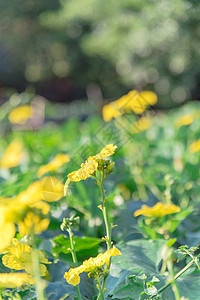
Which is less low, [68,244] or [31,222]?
[31,222]

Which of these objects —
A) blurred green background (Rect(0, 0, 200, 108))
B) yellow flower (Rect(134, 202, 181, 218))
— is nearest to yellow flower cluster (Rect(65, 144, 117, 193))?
yellow flower (Rect(134, 202, 181, 218))

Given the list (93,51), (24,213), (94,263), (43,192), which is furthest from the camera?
(93,51)

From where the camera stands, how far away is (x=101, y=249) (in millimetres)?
990

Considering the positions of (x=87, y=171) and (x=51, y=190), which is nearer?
(x=87, y=171)

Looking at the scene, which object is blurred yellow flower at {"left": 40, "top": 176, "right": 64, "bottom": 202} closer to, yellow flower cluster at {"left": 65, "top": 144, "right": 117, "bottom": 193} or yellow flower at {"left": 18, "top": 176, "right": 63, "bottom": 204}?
yellow flower at {"left": 18, "top": 176, "right": 63, "bottom": 204}

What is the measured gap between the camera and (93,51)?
9812mm

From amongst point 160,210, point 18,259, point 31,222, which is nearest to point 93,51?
point 160,210

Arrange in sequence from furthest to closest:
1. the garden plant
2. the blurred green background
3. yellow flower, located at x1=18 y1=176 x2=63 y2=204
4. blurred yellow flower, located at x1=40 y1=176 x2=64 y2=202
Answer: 1. the blurred green background
2. blurred yellow flower, located at x1=40 y1=176 x2=64 y2=202
3. the garden plant
4. yellow flower, located at x1=18 y1=176 x2=63 y2=204

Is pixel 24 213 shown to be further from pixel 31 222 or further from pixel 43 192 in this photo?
pixel 43 192

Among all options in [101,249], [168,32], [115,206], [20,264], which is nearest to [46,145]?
[115,206]

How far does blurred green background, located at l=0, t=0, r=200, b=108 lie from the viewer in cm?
768

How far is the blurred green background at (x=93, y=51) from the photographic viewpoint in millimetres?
7680

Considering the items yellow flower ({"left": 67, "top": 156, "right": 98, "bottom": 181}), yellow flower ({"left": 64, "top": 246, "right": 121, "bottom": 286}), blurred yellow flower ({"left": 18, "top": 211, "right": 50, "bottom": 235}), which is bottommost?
yellow flower ({"left": 64, "top": 246, "right": 121, "bottom": 286})

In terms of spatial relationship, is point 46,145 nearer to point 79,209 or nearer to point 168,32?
point 79,209
